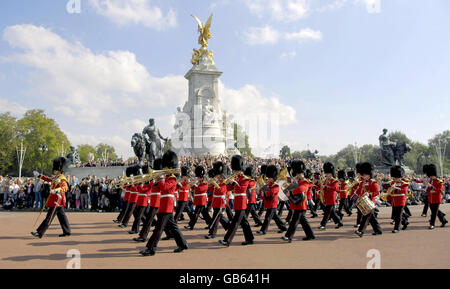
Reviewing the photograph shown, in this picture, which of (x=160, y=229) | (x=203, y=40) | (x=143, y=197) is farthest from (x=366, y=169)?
(x=203, y=40)

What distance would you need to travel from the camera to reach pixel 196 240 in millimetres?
8328

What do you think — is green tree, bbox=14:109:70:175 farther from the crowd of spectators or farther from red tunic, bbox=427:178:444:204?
red tunic, bbox=427:178:444:204

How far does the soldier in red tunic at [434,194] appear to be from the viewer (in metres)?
10.3

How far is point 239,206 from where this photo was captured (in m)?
7.54

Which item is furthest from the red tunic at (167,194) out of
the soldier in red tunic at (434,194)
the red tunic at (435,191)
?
the red tunic at (435,191)

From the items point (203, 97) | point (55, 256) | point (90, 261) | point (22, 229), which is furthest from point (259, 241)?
point (203, 97)

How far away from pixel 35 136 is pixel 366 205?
56.4 m

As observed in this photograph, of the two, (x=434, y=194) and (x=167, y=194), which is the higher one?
(x=167, y=194)

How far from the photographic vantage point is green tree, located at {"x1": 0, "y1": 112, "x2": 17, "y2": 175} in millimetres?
50875

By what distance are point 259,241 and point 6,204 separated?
16.5m

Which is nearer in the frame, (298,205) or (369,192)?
(298,205)

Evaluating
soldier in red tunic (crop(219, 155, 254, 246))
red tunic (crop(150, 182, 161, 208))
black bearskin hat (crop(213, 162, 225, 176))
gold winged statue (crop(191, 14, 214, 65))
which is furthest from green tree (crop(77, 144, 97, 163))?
red tunic (crop(150, 182, 161, 208))

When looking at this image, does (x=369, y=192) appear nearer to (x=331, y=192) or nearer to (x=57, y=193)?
(x=331, y=192)

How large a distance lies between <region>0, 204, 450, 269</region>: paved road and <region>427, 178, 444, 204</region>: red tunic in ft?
3.22
